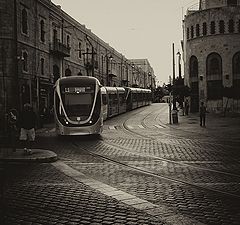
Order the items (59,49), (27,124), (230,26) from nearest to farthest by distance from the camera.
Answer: (27,124), (59,49), (230,26)

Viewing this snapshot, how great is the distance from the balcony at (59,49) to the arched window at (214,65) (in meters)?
16.3

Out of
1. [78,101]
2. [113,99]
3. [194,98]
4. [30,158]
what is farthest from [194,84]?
[30,158]

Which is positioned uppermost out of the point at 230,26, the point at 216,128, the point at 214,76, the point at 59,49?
the point at 230,26

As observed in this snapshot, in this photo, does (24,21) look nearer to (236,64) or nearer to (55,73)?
(55,73)

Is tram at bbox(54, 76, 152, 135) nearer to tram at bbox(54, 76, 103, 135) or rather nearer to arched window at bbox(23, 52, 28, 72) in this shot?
tram at bbox(54, 76, 103, 135)

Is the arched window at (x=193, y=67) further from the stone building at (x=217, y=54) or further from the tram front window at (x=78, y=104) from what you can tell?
the tram front window at (x=78, y=104)

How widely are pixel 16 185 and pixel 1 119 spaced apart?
59.2 feet

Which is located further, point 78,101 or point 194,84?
point 194,84

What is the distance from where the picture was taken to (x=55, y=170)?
33.8 ft

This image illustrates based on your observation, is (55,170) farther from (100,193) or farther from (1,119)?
(1,119)

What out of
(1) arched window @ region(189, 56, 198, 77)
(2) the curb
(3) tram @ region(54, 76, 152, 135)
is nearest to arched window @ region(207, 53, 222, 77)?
(1) arched window @ region(189, 56, 198, 77)

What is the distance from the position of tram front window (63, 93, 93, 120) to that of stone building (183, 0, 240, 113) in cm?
2704

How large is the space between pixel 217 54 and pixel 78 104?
97.2 feet

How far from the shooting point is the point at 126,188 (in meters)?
7.99
